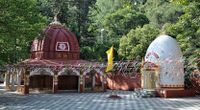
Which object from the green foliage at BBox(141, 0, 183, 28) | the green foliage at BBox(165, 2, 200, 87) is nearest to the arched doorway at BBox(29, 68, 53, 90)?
the green foliage at BBox(165, 2, 200, 87)

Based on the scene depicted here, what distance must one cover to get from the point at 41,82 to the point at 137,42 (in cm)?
1507

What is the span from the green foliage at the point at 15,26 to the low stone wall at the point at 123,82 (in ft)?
47.5

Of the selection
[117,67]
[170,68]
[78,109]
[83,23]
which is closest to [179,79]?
[170,68]

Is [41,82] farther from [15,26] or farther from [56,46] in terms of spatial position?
[15,26]

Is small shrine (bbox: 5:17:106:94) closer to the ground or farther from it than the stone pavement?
farther from it

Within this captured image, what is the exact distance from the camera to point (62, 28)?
35938 mm

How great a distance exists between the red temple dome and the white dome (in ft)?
26.8

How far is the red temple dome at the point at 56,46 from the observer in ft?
113

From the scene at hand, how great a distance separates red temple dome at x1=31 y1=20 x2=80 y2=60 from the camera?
34562 millimetres

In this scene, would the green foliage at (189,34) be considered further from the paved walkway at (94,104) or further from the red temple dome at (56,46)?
the red temple dome at (56,46)

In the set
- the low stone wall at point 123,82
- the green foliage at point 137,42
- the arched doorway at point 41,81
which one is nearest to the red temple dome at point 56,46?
the arched doorway at point 41,81

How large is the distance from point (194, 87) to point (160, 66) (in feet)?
14.6

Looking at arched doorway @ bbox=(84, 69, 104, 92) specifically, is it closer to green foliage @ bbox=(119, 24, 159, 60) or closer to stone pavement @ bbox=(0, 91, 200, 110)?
green foliage @ bbox=(119, 24, 159, 60)

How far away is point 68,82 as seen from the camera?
34781 mm
